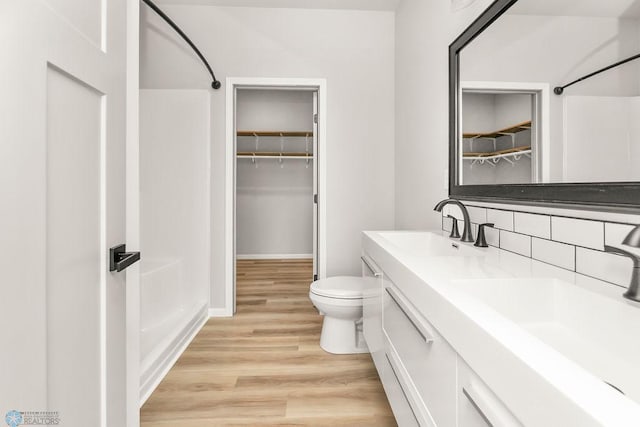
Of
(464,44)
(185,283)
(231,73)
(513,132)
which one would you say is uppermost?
(231,73)

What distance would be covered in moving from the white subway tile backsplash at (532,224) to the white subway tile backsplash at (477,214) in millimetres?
225

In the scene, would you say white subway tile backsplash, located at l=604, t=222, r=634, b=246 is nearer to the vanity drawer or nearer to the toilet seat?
the vanity drawer

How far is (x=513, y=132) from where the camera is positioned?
1.27 m

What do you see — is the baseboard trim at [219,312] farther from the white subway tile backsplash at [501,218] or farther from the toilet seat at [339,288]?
the white subway tile backsplash at [501,218]

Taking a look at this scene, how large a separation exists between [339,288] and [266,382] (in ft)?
2.23

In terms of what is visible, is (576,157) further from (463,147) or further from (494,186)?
(463,147)

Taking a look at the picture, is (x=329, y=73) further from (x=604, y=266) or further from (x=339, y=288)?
(x=604, y=266)

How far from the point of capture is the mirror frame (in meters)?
0.84

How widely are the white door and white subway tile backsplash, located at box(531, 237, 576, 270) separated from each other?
1.33m

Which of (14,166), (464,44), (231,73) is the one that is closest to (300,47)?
(231,73)

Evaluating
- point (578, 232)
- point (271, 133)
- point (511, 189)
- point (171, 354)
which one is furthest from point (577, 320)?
point (271, 133)

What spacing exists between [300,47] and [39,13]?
7.77ft

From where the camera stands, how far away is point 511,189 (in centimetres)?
127

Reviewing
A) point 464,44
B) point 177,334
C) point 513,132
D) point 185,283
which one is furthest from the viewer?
point 185,283
